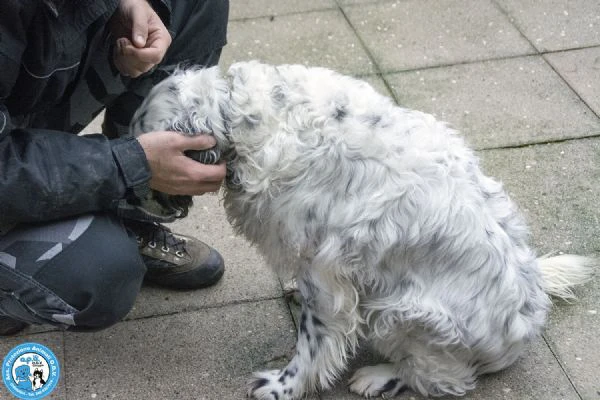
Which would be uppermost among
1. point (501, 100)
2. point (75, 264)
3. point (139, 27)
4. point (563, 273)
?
point (139, 27)

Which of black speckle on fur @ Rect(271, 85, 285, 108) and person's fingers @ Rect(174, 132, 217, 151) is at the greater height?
black speckle on fur @ Rect(271, 85, 285, 108)

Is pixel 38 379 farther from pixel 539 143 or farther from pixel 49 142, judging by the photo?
pixel 539 143

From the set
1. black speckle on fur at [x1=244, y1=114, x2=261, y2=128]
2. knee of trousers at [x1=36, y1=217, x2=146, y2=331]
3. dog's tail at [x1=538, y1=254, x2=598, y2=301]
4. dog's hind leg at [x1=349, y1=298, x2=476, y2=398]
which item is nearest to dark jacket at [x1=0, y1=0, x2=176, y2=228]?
knee of trousers at [x1=36, y1=217, x2=146, y2=331]

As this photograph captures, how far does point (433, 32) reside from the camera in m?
5.63

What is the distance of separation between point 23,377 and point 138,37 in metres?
1.39

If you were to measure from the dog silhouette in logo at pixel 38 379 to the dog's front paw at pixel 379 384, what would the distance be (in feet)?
3.94

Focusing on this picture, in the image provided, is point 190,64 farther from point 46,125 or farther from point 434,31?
point 434,31

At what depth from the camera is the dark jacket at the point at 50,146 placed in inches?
107

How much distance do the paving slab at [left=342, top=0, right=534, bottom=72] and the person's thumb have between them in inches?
93.4

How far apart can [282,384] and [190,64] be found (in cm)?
144

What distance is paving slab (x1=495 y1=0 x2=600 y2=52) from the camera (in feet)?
17.9

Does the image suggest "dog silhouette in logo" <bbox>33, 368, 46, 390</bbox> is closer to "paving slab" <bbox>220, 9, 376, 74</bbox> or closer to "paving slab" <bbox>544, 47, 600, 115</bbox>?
"paving slab" <bbox>220, 9, 376, 74</bbox>

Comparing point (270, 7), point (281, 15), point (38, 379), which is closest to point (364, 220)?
point (38, 379)

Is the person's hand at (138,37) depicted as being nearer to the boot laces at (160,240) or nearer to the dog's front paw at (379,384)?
the boot laces at (160,240)
